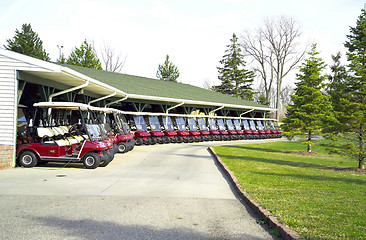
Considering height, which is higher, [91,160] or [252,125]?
[252,125]

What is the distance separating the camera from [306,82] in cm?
2134

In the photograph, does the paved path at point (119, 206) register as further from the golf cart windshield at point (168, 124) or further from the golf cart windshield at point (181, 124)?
the golf cart windshield at point (181, 124)

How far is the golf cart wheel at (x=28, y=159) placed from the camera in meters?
10.6

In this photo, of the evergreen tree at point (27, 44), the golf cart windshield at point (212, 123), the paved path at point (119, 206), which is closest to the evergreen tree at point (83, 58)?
the evergreen tree at point (27, 44)

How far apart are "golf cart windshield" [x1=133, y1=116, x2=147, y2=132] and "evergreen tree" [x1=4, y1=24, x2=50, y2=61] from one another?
29.1 meters

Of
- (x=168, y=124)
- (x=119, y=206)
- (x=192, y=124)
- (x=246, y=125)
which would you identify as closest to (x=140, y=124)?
(x=168, y=124)

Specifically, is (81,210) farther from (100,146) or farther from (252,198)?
(100,146)

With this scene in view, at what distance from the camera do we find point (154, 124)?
2230cm

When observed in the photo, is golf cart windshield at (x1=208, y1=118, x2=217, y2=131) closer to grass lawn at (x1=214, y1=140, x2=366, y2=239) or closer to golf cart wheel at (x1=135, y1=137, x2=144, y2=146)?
golf cart wheel at (x1=135, y1=137, x2=144, y2=146)

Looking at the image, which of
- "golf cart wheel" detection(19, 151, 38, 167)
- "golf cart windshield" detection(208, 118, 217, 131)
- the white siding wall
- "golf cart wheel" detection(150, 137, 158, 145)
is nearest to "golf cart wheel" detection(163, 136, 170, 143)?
"golf cart wheel" detection(150, 137, 158, 145)

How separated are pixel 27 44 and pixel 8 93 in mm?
39035

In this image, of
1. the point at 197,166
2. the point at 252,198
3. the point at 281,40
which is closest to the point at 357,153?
the point at 197,166

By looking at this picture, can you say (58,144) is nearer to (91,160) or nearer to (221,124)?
(91,160)

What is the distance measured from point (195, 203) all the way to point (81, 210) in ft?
7.36
